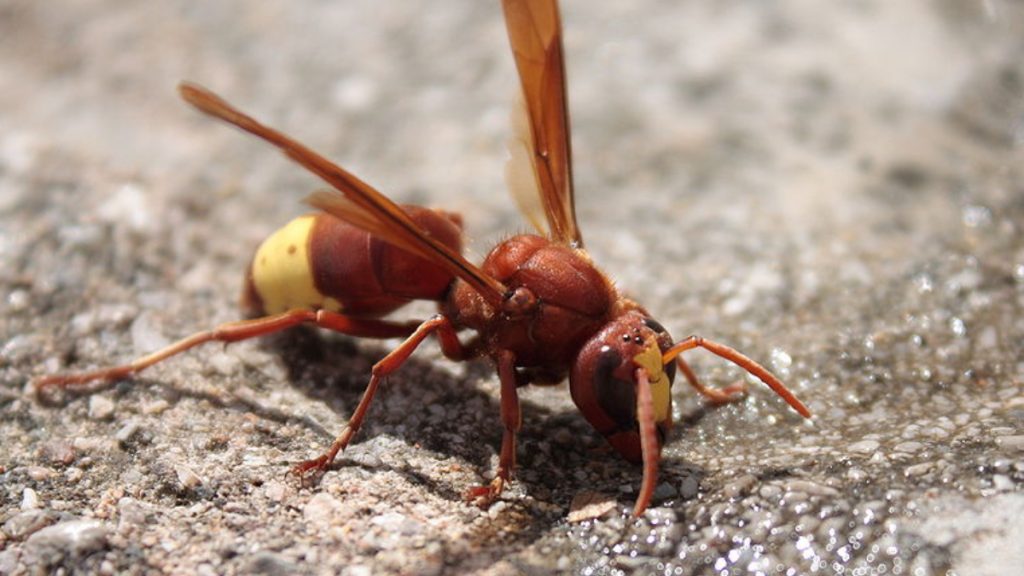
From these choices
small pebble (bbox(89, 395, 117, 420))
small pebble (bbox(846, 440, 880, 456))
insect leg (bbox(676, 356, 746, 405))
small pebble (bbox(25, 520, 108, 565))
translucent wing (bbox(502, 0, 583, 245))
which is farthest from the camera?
translucent wing (bbox(502, 0, 583, 245))

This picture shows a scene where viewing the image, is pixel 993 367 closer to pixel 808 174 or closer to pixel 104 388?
pixel 808 174

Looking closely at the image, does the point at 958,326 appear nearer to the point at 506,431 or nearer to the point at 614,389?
the point at 614,389

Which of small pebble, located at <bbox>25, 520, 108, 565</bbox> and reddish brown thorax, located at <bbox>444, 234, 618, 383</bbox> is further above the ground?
reddish brown thorax, located at <bbox>444, 234, 618, 383</bbox>

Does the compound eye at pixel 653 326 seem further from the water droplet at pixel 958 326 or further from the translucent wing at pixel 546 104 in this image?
the water droplet at pixel 958 326

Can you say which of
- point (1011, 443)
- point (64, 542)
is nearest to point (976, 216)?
point (1011, 443)

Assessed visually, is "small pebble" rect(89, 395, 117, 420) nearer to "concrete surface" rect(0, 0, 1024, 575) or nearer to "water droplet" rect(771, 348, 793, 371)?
"concrete surface" rect(0, 0, 1024, 575)

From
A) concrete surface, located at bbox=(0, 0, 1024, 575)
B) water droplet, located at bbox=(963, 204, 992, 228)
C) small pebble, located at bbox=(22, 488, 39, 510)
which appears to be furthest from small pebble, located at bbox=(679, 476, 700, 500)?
water droplet, located at bbox=(963, 204, 992, 228)
